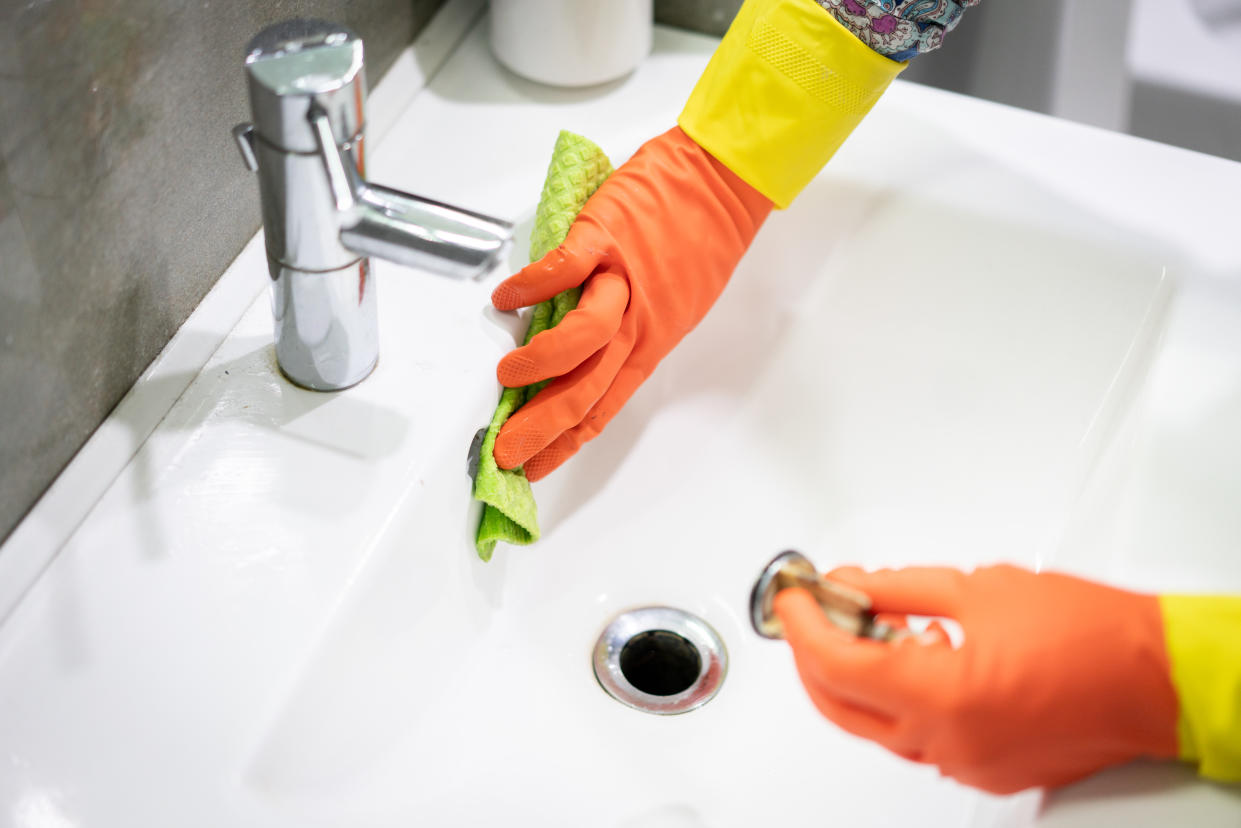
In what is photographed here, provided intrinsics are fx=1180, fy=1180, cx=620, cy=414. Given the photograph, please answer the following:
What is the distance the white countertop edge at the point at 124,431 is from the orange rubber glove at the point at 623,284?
14cm

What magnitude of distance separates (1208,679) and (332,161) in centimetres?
37

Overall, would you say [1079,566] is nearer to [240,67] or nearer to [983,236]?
[983,236]

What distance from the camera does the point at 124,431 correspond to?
54 cm

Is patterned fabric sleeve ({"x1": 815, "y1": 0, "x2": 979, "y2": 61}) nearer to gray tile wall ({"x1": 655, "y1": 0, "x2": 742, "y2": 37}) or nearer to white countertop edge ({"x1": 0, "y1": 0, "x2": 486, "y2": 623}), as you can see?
gray tile wall ({"x1": 655, "y1": 0, "x2": 742, "y2": 37})

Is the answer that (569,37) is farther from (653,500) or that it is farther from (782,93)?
(653,500)

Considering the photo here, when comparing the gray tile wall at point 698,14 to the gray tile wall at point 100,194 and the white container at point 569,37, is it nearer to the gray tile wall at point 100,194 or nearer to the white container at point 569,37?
the white container at point 569,37

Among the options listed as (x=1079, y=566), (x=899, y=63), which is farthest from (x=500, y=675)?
(x=899, y=63)

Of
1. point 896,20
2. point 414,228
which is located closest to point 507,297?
point 414,228

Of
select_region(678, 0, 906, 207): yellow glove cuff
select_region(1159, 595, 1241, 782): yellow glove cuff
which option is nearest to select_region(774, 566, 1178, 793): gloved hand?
select_region(1159, 595, 1241, 782): yellow glove cuff

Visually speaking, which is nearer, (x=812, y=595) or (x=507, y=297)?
(x=812, y=595)

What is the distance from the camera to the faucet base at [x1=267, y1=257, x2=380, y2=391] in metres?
0.51

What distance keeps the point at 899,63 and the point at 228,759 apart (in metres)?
0.48

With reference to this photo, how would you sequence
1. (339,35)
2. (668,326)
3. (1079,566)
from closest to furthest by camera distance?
(339,35), (1079,566), (668,326)

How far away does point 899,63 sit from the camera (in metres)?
0.64
